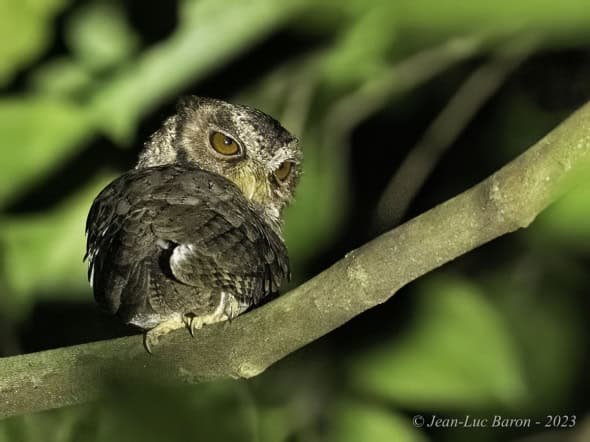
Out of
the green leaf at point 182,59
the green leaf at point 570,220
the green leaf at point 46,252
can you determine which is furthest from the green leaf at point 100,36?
the green leaf at point 570,220

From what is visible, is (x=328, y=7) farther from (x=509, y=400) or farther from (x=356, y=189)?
(x=356, y=189)

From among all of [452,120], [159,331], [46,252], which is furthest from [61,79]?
[452,120]

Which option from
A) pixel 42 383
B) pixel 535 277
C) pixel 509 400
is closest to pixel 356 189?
pixel 535 277

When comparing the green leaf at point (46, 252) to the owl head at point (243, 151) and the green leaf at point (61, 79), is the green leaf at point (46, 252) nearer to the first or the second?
the green leaf at point (61, 79)

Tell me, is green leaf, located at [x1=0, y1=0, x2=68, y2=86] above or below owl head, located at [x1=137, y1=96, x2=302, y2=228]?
below

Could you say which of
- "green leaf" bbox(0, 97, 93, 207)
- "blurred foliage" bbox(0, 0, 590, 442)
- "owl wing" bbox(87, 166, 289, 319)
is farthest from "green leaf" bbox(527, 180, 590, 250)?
"green leaf" bbox(0, 97, 93, 207)

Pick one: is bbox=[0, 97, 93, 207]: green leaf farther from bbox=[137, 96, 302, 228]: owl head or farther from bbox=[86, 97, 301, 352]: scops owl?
bbox=[137, 96, 302, 228]: owl head
